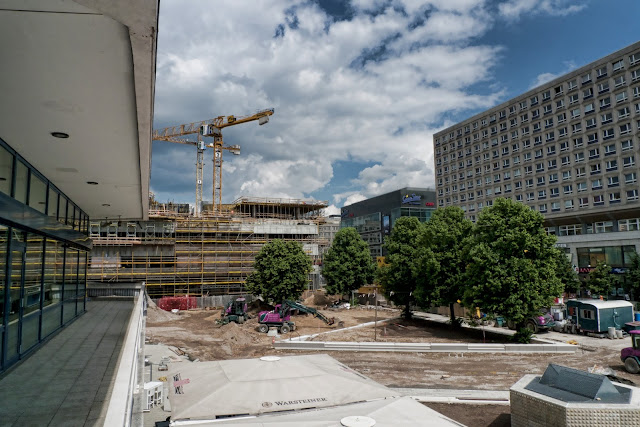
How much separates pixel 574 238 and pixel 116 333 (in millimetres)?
51275

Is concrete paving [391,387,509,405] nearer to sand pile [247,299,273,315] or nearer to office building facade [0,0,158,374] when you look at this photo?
office building facade [0,0,158,374]

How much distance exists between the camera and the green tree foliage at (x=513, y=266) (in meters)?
19.8

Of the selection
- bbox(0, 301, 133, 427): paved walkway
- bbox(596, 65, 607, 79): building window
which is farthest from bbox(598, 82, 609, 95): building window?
bbox(0, 301, 133, 427): paved walkway

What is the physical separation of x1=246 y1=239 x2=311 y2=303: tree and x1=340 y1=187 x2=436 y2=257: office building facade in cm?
3588

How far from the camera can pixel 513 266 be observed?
789 inches

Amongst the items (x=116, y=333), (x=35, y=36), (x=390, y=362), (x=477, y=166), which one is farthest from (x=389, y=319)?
(x=477, y=166)

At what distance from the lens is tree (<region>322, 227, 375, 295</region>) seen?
4271 cm

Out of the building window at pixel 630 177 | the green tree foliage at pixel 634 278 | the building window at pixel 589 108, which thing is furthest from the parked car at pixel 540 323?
the building window at pixel 589 108

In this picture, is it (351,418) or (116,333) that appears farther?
(116,333)

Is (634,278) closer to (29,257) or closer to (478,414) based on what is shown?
(478,414)

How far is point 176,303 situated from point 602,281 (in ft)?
139

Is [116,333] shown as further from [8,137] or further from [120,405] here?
[120,405]

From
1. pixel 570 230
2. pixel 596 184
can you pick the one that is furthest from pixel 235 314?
pixel 596 184

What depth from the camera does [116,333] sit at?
1077cm
